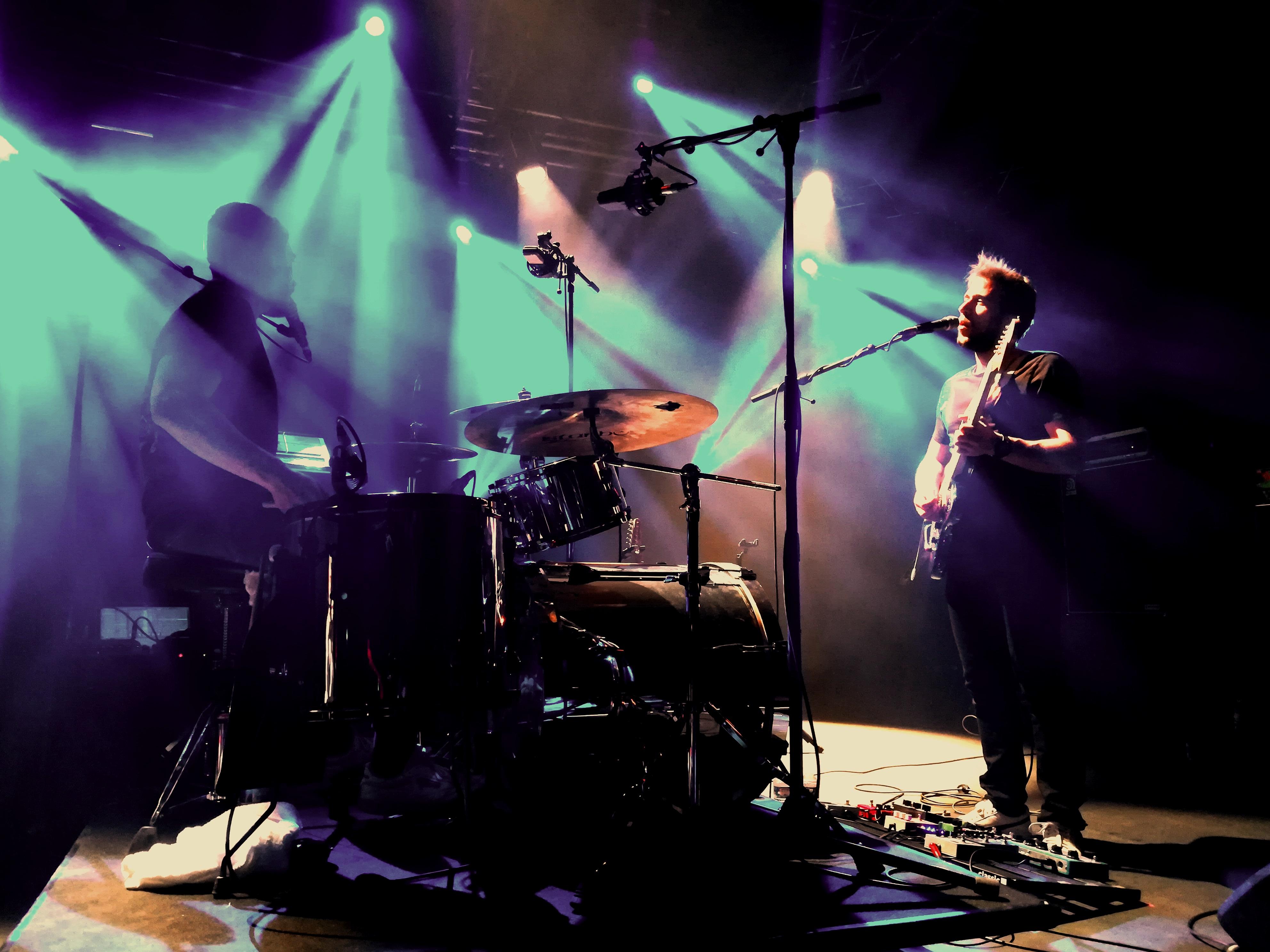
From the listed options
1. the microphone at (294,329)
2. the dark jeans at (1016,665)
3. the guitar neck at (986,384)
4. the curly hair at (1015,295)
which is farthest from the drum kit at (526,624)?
the curly hair at (1015,295)

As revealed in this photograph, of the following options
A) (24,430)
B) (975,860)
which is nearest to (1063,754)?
(975,860)

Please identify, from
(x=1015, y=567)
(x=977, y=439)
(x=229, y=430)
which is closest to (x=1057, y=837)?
(x=1015, y=567)

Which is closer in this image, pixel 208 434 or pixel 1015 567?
pixel 208 434

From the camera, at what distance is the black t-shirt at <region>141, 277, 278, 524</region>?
8.91 feet

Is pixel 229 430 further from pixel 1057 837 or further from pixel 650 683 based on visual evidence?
pixel 1057 837

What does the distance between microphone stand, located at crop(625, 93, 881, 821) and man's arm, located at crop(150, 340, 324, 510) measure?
1498mm

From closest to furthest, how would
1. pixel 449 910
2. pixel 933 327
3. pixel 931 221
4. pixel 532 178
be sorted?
pixel 449 910 < pixel 933 327 < pixel 931 221 < pixel 532 178

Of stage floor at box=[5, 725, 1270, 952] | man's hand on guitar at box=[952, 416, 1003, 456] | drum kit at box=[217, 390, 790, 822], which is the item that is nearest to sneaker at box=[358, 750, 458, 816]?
drum kit at box=[217, 390, 790, 822]

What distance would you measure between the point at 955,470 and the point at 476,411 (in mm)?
1903

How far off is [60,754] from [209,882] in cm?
176

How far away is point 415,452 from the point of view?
14.5 ft

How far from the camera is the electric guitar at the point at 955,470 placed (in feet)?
10.2

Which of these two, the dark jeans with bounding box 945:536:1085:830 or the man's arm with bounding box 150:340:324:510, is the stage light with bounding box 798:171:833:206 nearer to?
the dark jeans with bounding box 945:536:1085:830

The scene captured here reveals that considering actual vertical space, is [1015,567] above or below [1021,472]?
below
